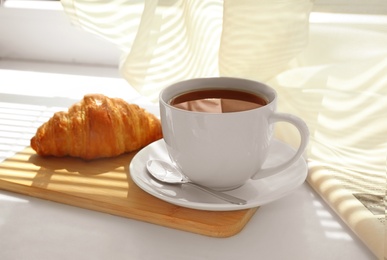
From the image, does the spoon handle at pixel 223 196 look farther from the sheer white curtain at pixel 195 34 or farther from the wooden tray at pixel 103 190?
the sheer white curtain at pixel 195 34

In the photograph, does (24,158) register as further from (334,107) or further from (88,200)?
(334,107)

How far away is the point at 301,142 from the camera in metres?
0.67

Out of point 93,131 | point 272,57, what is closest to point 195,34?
point 272,57

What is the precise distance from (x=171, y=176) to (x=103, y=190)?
8 cm

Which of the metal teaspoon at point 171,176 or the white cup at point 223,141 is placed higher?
the white cup at point 223,141

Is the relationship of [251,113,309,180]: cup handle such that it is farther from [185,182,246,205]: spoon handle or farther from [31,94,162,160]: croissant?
[31,94,162,160]: croissant

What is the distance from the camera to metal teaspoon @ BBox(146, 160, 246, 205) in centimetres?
66

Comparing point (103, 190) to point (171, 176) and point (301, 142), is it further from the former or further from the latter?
point (301, 142)

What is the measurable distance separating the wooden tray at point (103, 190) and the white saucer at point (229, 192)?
0.01 metres

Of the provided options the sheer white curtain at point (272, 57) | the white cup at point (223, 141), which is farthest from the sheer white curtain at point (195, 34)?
the white cup at point (223, 141)

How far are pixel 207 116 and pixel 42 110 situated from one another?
0.46 m

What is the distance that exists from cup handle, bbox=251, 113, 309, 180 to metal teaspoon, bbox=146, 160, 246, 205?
0.17 feet

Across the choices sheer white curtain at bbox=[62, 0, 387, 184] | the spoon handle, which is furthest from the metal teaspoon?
sheer white curtain at bbox=[62, 0, 387, 184]

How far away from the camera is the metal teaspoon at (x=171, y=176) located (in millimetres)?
665
